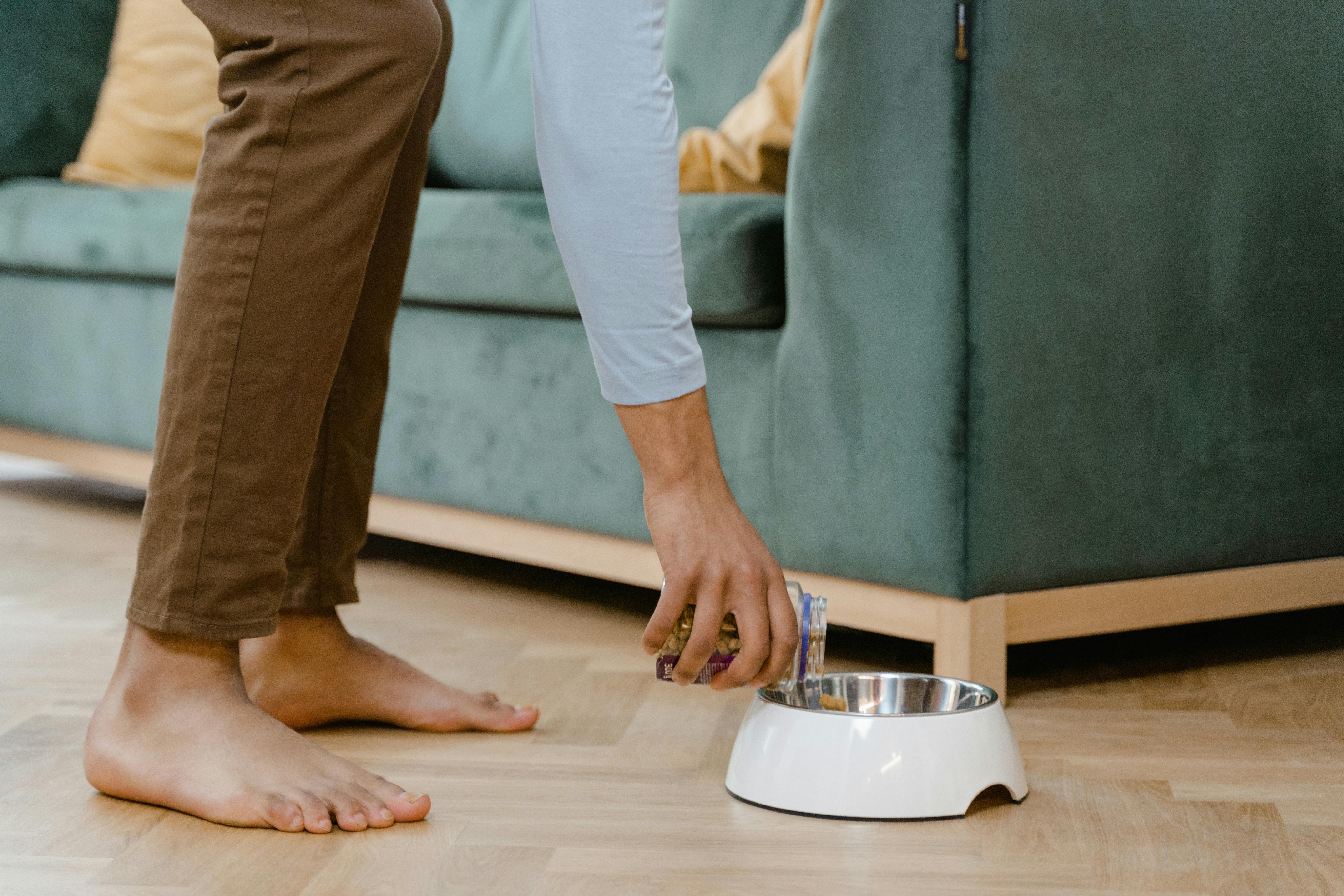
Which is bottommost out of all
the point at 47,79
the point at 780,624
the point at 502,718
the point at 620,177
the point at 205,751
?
the point at 502,718

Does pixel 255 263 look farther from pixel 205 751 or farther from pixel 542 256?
pixel 542 256

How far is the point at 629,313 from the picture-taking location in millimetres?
875

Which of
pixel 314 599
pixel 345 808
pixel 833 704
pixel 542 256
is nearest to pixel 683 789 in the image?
pixel 833 704

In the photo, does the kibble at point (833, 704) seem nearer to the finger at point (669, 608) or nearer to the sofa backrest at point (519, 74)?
the finger at point (669, 608)

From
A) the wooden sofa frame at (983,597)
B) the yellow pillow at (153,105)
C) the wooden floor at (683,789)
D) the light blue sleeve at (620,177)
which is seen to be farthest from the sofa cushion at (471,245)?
the light blue sleeve at (620,177)

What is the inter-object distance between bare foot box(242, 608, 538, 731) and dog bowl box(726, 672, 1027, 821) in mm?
260

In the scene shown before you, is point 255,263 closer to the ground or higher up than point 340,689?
higher up

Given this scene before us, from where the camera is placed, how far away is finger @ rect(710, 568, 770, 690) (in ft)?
2.85

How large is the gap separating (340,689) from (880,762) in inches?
17.6

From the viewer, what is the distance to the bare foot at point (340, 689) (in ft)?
3.80

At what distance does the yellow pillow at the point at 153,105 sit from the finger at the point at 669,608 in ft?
6.28

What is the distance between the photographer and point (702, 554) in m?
0.87

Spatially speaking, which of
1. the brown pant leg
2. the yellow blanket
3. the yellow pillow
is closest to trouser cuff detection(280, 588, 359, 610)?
the brown pant leg

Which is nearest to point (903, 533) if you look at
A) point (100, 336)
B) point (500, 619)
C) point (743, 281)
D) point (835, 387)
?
point (835, 387)
